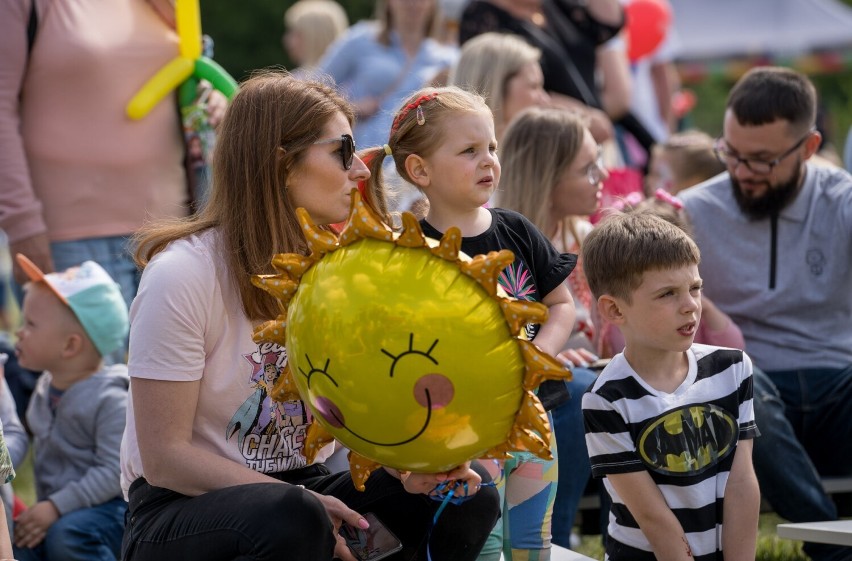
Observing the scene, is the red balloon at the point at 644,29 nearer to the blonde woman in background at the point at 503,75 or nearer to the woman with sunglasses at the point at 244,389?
the blonde woman in background at the point at 503,75

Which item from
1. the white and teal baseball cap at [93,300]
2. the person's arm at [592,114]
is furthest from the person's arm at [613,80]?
the white and teal baseball cap at [93,300]

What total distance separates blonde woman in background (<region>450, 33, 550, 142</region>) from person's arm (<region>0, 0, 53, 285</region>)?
1.85 meters

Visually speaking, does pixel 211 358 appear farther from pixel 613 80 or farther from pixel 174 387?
pixel 613 80

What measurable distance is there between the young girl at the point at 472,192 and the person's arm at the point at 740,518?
557mm

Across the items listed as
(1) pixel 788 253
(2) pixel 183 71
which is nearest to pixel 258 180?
(2) pixel 183 71

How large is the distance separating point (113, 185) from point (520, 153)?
152 centimetres

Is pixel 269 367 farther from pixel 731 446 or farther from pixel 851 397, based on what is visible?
pixel 851 397

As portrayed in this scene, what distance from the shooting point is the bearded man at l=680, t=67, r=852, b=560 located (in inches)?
172

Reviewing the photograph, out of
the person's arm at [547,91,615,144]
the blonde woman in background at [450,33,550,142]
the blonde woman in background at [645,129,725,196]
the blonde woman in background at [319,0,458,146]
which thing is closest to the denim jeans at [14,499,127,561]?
the blonde woman in background at [450,33,550,142]

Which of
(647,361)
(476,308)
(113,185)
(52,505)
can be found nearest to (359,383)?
(476,308)

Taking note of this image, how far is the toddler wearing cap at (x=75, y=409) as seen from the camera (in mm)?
4043

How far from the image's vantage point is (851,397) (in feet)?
14.1

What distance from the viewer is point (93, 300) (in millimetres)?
4250

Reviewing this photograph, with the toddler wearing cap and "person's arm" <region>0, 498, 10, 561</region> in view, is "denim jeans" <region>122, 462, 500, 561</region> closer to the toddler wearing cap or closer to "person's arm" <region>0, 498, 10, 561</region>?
"person's arm" <region>0, 498, 10, 561</region>
